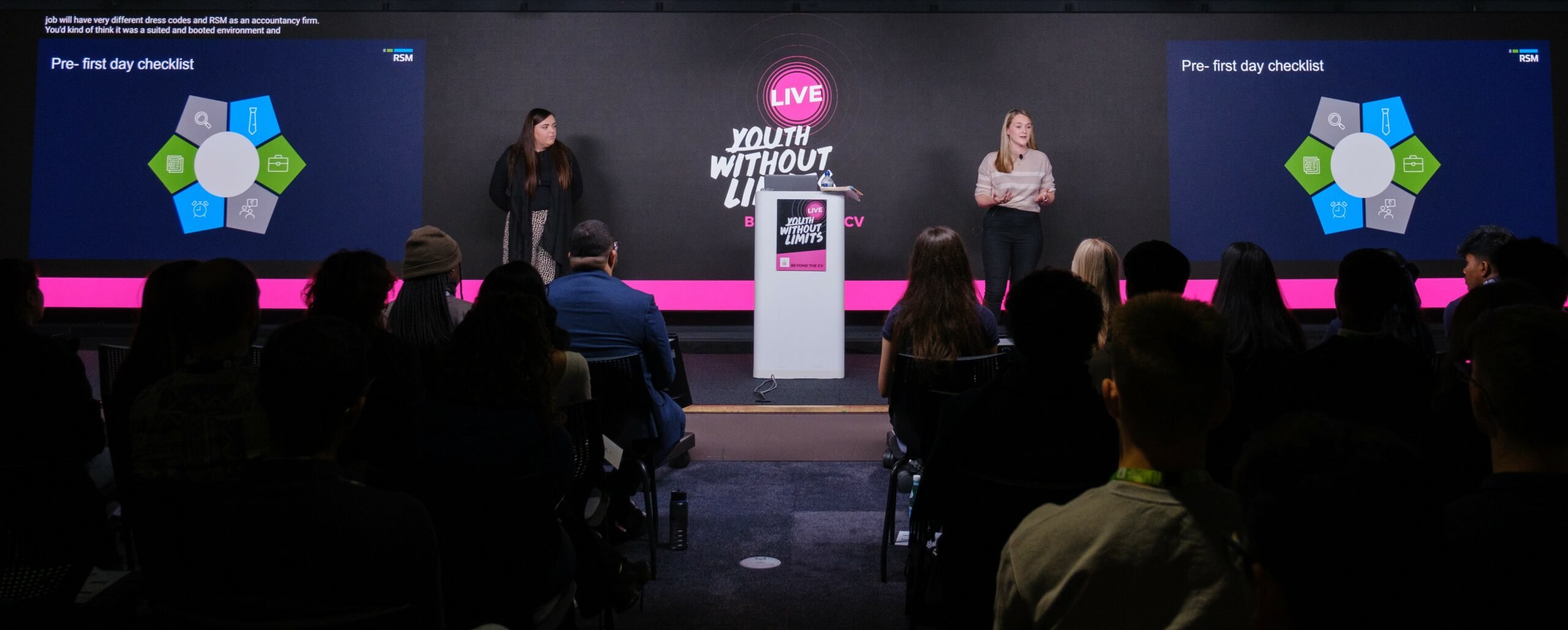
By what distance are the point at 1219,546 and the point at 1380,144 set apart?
7875mm

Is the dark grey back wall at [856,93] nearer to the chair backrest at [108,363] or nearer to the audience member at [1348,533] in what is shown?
the chair backrest at [108,363]

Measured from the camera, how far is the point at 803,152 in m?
7.88

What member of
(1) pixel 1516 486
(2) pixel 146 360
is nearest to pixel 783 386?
(2) pixel 146 360

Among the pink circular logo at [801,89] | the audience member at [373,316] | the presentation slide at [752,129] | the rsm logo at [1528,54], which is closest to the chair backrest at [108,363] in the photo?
the audience member at [373,316]

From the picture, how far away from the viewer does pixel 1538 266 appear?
3.02 metres

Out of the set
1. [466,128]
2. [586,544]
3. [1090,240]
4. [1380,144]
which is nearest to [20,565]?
[586,544]

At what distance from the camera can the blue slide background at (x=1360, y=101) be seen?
779 centimetres

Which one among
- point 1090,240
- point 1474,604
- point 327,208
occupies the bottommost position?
point 1474,604

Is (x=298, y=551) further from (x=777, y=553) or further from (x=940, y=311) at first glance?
(x=940, y=311)

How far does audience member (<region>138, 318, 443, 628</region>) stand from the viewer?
133 cm

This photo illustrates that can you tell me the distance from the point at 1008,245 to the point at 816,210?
1648mm

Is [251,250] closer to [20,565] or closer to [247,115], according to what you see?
[247,115]

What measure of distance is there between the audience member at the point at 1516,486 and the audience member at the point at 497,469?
1.35 metres

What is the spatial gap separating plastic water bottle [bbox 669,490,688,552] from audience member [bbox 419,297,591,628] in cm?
138
